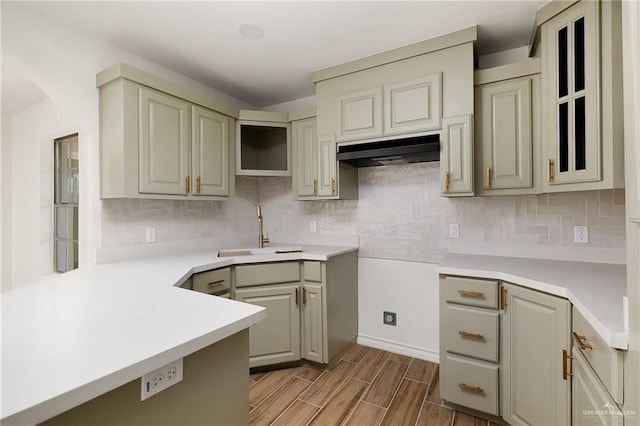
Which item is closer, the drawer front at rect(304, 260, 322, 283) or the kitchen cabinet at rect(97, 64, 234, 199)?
the kitchen cabinet at rect(97, 64, 234, 199)

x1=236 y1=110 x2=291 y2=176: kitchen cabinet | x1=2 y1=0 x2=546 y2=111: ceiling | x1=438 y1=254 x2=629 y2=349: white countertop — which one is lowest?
x1=438 y1=254 x2=629 y2=349: white countertop

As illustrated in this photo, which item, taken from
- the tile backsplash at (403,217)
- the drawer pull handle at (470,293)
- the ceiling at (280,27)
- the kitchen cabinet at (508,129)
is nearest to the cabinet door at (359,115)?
the ceiling at (280,27)

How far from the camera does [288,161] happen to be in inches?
117

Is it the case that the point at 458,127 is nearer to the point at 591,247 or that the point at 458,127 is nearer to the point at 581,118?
the point at 581,118

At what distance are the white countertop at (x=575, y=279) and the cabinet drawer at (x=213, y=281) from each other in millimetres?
1497

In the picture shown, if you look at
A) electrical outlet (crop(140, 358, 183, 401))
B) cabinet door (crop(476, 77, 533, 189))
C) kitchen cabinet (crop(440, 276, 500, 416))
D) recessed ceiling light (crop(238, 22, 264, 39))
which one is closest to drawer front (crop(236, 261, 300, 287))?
kitchen cabinet (crop(440, 276, 500, 416))

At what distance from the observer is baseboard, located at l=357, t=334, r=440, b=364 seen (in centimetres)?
251

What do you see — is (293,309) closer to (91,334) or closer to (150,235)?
(150,235)

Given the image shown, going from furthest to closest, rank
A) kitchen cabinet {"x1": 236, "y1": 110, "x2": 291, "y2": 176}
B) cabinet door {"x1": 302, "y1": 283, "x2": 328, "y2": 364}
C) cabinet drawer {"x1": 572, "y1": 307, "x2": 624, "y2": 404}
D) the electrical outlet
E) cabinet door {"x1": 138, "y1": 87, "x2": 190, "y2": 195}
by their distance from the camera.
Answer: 1. kitchen cabinet {"x1": 236, "y1": 110, "x2": 291, "y2": 176}
2. cabinet door {"x1": 302, "y1": 283, "x2": 328, "y2": 364}
3. cabinet door {"x1": 138, "y1": 87, "x2": 190, "y2": 195}
4. cabinet drawer {"x1": 572, "y1": 307, "x2": 624, "y2": 404}
5. the electrical outlet

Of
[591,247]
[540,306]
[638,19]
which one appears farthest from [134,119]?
[591,247]

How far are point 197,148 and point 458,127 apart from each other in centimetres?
202

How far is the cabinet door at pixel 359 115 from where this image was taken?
2.31 meters

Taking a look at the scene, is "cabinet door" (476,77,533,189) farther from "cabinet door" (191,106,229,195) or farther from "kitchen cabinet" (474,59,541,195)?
"cabinet door" (191,106,229,195)

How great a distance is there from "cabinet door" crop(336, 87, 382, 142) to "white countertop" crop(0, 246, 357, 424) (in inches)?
66.9
